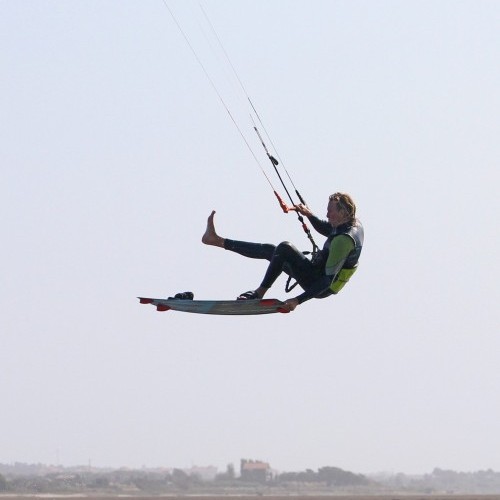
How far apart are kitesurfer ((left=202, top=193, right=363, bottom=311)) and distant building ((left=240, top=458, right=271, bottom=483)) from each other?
105m

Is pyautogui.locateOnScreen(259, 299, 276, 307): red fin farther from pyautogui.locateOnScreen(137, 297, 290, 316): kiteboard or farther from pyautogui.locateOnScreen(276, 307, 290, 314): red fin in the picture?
pyautogui.locateOnScreen(276, 307, 290, 314): red fin

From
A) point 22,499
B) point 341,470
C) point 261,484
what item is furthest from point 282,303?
point 341,470

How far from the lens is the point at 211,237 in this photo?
19578mm

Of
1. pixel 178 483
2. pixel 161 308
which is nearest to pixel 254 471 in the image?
pixel 178 483

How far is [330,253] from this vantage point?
18969 mm

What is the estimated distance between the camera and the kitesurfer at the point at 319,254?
62.2 feet

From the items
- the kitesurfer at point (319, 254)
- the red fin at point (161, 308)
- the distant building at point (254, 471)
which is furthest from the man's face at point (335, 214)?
the distant building at point (254, 471)

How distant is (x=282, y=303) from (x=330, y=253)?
92 cm

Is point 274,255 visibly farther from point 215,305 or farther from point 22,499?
point 22,499

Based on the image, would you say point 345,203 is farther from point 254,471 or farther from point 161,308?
point 254,471

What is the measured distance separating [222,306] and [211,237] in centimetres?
98

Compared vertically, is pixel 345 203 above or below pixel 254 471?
below

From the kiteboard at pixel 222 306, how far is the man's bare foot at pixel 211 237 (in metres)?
0.82

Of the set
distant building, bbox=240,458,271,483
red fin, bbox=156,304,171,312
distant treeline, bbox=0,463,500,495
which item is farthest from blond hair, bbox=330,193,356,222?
distant building, bbox=240,458,271,483
